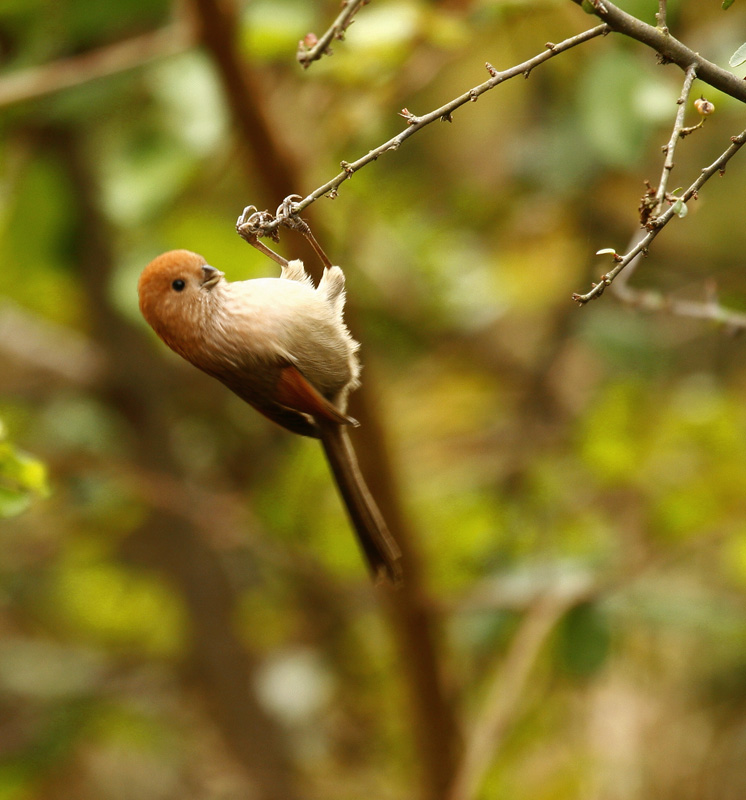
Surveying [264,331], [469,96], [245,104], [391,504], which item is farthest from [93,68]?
[469,96]

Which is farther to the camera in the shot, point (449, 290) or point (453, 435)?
point (453, 435)

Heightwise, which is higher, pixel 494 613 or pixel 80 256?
pixel 80 256

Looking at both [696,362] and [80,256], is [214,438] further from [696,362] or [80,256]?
[696,362]

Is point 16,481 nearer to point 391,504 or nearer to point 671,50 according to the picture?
point 671,50

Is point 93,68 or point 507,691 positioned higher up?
point 93,68

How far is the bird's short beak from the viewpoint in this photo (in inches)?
62.3

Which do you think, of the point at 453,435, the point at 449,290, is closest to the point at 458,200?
the point at 449,290

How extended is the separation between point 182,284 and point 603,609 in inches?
59.0

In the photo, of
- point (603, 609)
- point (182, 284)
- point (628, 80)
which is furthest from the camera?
point (603, 609)

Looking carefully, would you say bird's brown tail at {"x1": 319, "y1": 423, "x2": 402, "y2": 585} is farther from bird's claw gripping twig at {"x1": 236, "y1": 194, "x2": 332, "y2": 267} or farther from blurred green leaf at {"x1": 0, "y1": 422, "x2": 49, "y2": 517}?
blurred green leaf at {"x1": 0, "y1": 422, "x2": 49, "y2": 517}

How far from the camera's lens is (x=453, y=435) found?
391 cm

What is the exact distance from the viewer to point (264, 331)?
1.57 metres

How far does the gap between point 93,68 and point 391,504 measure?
1.33 m

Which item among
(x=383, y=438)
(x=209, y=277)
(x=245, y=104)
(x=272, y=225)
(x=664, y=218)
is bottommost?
(x=664, y=218)
